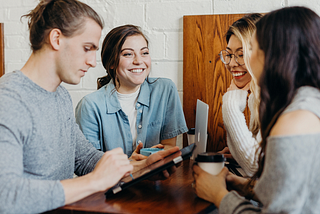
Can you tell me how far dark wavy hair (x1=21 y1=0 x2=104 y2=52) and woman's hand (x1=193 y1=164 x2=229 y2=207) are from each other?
0.60 m

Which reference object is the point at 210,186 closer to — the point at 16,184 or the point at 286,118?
the point at 286,118

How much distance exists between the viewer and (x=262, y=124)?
771 mm

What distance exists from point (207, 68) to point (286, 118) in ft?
4.02

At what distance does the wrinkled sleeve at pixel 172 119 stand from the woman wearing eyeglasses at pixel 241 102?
30 cm

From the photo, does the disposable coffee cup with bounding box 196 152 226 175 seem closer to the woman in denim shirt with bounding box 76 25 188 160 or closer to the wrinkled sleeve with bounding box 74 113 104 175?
the wrinkled sleeve with bounding box 74 113 104 175

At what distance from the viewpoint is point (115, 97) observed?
160 centimetres

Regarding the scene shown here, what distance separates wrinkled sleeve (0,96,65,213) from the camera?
Result: 2.35ft

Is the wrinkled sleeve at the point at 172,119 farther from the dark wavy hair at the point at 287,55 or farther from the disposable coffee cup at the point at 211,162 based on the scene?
the dark wavy hair at the point at 287,55

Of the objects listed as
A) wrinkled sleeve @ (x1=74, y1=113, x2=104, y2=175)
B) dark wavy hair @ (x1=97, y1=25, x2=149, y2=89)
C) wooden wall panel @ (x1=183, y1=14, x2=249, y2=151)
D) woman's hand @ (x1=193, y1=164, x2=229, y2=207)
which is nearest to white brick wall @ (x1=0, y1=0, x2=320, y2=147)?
wooden wall panel @ (x1=183, y1=14, x2=249, y2=151)

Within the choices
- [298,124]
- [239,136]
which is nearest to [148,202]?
[298,124]

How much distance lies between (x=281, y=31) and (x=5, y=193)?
2.50ft

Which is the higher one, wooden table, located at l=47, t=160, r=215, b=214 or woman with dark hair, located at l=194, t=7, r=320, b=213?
woman with dark hair, located at l=194, t=7, r=320, b=213

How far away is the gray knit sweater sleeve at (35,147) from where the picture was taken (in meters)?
0.73

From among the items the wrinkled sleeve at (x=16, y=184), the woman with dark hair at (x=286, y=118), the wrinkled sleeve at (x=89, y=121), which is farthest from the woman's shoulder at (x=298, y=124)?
the wrinkled sleeve at (x=89, y=121)
